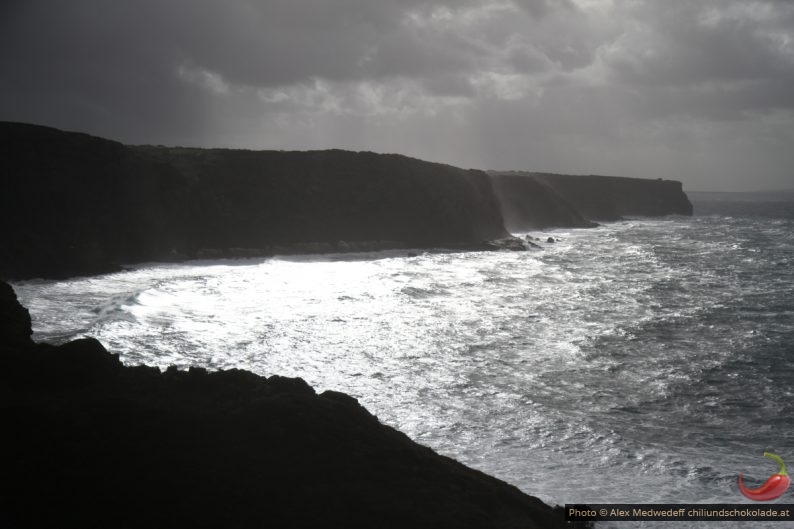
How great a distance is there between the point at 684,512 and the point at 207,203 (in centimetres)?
3936

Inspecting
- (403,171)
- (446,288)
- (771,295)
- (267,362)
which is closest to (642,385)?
(267,362)

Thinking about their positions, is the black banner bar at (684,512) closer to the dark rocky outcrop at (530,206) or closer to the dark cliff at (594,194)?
the dark rocky outcrop at (530,206)

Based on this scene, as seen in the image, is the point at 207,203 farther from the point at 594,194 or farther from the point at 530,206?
the point at 594,194

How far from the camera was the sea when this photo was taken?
11555mm

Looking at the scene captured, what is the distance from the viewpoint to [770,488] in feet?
34.0

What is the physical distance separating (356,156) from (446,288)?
1141 inches

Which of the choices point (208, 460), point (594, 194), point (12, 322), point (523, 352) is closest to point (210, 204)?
point (523, 352)

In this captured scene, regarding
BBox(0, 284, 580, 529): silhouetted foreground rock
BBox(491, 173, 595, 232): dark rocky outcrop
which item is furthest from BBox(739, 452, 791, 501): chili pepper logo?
BBox(491, 173, 595, 232): dark rocky outcrop

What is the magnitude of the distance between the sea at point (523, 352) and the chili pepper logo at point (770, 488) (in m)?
0.18

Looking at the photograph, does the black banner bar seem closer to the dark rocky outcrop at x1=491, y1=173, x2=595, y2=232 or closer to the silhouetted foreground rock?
the silhouetted foreground rock

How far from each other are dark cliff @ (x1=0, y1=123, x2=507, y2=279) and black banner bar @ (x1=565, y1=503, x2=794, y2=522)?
28.4 meters

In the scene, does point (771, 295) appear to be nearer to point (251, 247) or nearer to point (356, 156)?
point (251, 247)

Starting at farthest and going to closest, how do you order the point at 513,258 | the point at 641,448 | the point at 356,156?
the point at 356,156 → the point at 513,258 → the point at 641,448

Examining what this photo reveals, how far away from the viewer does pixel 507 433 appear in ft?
41.1
